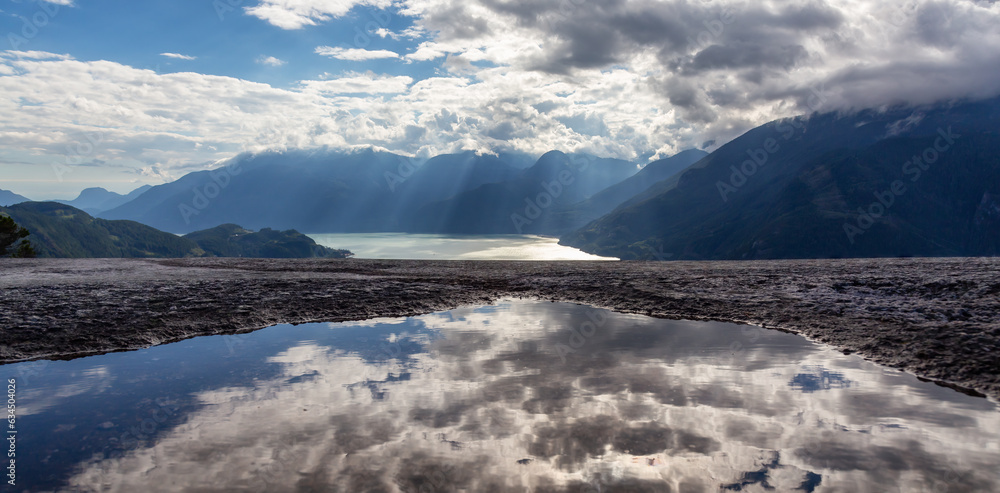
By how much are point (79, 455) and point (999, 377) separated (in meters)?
16.5

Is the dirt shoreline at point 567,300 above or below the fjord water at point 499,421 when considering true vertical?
above

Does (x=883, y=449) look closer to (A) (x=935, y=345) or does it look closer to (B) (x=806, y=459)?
(B) (x=806, y=459)

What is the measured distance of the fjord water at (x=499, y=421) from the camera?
21.6 ft

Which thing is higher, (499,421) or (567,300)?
(567,300)

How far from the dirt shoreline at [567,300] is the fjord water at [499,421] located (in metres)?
1.83

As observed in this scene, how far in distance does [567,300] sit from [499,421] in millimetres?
14949

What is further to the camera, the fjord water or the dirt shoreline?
the dirt shoreline

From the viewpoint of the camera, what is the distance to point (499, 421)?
8.46 meters

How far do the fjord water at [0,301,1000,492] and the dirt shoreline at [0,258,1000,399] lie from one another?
1.83 metres

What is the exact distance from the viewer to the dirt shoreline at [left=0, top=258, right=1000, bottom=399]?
1329 centimetres

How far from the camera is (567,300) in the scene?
75.7 ft

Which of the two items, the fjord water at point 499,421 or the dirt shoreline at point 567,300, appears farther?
the dirt shoreline at point 567,300

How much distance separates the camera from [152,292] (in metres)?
22.3

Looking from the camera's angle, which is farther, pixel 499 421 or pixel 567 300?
pixel 567 300
